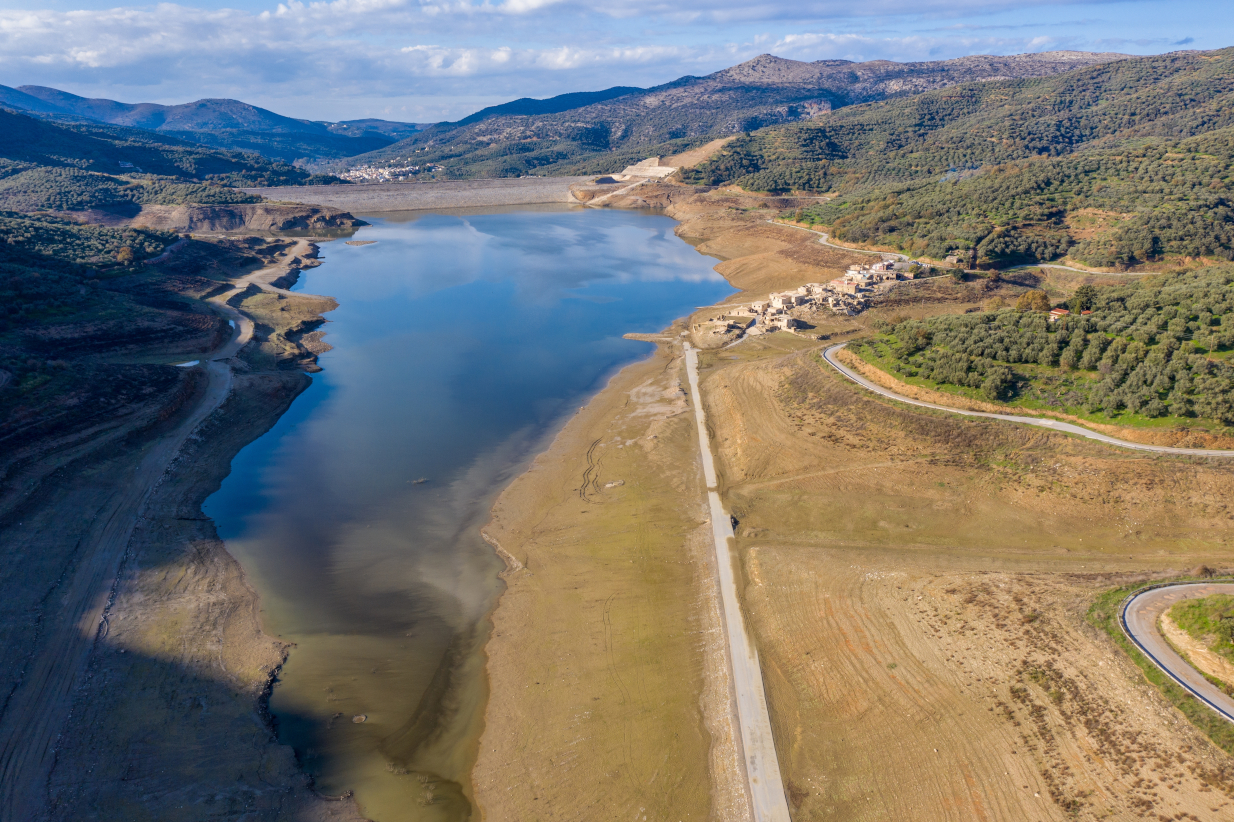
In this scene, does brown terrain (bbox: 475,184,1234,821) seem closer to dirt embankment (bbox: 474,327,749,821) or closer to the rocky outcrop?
dirt embankment (bbox: 474,327,749,821)

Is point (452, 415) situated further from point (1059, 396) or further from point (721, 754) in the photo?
point (1059, 396)

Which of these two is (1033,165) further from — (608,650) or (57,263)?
(57,263)

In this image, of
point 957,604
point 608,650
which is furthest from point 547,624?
point 957,604

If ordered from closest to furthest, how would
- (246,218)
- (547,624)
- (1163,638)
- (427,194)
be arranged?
(1163,638)
(547,624)
(246,218)
(427,194)

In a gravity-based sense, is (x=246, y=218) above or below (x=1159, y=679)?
above

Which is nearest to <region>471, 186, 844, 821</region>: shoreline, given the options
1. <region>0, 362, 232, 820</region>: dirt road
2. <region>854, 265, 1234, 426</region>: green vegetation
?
<region>0, 362, 232, 820</region>: dirt road

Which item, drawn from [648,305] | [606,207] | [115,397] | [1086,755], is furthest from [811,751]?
[606,207]

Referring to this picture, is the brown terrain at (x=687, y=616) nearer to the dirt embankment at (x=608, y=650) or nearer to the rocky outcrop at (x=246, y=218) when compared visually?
the dirt embankment at (x=608, y=650)
